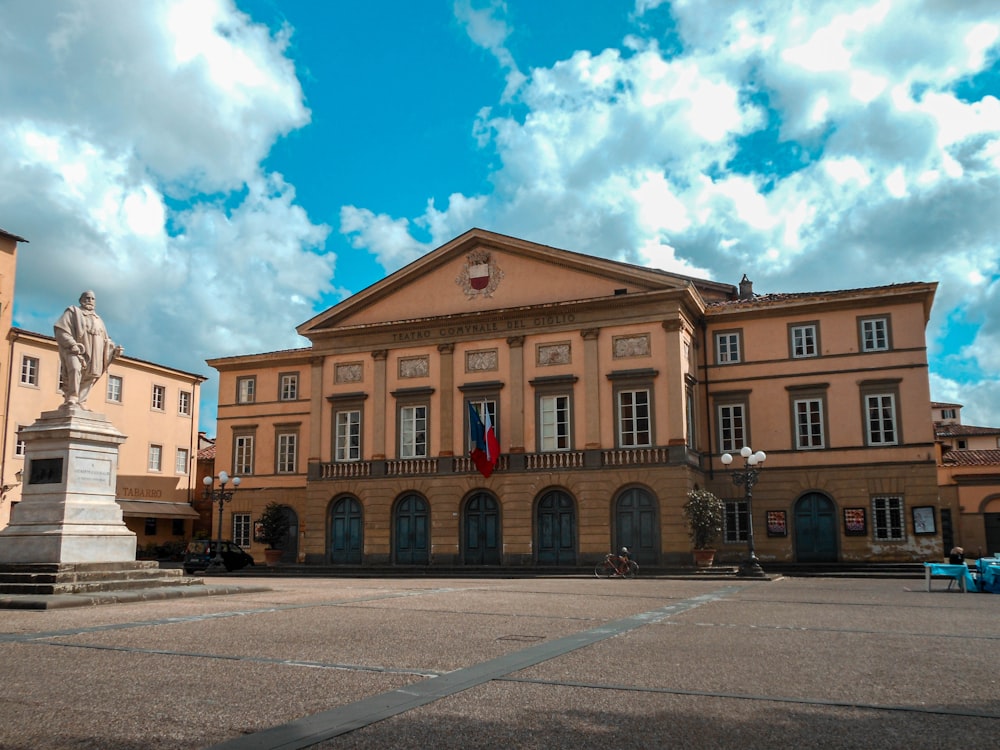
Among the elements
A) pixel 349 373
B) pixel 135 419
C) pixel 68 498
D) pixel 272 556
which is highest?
pixel 349 373

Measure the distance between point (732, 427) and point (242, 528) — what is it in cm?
2299

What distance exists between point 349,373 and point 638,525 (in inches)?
546

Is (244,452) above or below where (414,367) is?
below

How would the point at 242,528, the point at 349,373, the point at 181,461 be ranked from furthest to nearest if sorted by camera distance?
the point at 181,461 < the point at 242,528 < the point at 349,373

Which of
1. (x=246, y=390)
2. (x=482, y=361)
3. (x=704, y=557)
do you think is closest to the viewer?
(x=704, y=557)

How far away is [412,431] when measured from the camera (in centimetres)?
3662

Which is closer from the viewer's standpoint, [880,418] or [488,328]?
[880,418]

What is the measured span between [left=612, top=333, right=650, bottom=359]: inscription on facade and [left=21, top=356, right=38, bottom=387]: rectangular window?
84.1 feet

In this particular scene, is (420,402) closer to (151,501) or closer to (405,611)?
(151,501)

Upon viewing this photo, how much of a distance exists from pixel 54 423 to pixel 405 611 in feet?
25.7

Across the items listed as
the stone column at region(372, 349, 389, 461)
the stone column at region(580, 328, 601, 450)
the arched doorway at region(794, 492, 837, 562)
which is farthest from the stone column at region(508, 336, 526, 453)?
the arched doorway at region(794, 492, 837, 562)

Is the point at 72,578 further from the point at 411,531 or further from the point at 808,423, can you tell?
the point at 808,423

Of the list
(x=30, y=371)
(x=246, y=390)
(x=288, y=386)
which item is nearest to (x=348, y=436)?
(x=288, y=386)

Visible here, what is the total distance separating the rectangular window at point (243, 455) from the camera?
42594 mm
